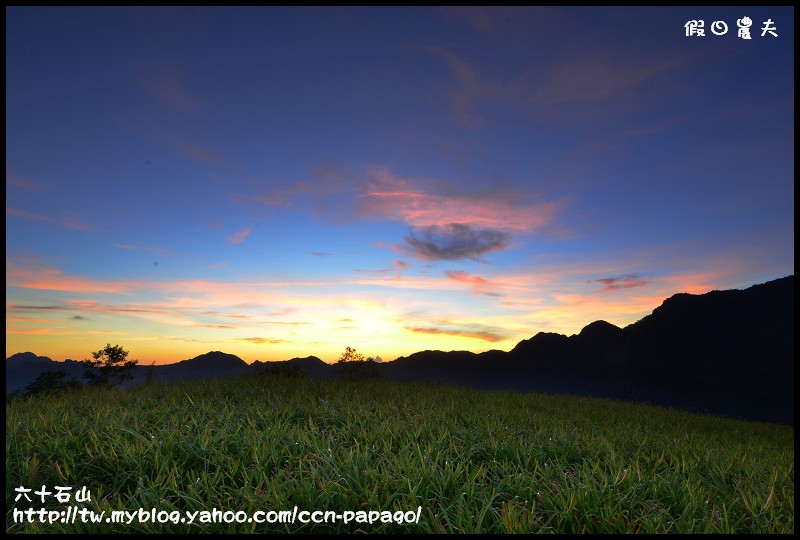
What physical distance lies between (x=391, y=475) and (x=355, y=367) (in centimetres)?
1695

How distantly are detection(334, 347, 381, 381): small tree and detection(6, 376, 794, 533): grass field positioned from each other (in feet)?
40.9

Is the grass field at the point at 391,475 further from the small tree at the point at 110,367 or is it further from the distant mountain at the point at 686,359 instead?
the distant mountain at the point at 686,359

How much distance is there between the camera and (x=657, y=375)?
229ft

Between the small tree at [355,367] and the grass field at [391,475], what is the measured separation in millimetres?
12464

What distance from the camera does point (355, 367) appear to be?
2109 centimetres

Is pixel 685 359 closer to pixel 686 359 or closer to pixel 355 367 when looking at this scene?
pixel 686 359

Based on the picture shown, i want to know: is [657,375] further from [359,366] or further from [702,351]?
[359,366]

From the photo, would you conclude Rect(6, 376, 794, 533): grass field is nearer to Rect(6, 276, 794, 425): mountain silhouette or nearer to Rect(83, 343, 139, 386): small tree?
Rect(83, 343, 139, 386): small tree

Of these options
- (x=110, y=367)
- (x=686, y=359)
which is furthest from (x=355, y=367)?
(x=686, y=359)

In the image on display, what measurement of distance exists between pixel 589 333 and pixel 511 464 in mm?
95357

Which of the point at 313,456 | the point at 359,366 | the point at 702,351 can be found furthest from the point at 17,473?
the point at 702,351

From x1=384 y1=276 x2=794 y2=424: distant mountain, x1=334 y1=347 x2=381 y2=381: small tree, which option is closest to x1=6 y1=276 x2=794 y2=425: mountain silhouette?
x1=384 y1=276 x2=794 y2=424: distant mountain

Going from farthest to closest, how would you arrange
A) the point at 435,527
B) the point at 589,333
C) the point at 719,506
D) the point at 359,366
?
the point at 589,333 → the point at 359,366 → the point at 719,506 → the point at 435,527

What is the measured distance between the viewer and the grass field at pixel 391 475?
3846 mm
